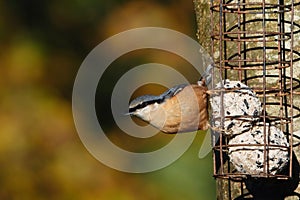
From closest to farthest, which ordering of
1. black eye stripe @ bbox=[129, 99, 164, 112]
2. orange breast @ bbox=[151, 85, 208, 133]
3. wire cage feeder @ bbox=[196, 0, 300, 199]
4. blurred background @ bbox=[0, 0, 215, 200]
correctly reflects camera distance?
wire cage feeder @ bbox=[196, 0, 300, 199]
orange breast @ bbox=[151, 85, 208, 133]
black eye stripe @ bbox=[129, 99, 164, 112]
blurred background @ bbox=[0, 0, 215, 200]

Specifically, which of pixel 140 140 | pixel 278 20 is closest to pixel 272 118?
pixel 278 20

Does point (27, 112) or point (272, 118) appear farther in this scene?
point (27, 112)

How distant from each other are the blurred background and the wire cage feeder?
8.90ft

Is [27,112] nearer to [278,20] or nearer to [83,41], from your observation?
[83,41]

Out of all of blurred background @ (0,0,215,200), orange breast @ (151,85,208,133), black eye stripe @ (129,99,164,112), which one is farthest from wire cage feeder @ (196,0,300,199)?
blurred background @ (0,0,215,200)

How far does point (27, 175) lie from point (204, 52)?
10.6 ft

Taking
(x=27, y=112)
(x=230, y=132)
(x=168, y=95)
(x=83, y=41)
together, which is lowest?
(x=230, y=132)

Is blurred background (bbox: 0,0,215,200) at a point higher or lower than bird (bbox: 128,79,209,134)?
higher

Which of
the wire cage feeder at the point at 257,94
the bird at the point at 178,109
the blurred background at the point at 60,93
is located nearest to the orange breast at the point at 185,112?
the bird at the point at 178,109

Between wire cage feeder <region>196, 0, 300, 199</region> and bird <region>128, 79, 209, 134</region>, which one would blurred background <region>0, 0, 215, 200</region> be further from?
wire cage feeder <region>196, 0, 300, 199</region>

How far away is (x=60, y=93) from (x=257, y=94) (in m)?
3.56

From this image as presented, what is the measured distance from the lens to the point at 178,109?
443 centimetres

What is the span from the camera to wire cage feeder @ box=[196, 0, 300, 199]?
390 cm

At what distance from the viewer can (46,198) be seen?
23.6 feet
